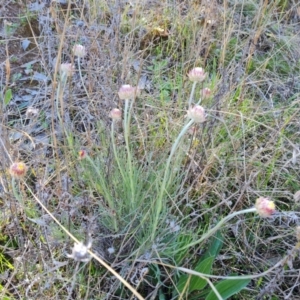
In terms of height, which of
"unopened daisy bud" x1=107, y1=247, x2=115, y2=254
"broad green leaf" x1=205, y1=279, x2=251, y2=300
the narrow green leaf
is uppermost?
"unopened daisy bud" x1=107, y1=247, x2=115, y2=254

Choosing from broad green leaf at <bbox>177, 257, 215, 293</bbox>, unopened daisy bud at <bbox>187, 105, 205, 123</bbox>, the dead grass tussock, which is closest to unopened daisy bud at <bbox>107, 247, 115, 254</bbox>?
the dead grass tussock

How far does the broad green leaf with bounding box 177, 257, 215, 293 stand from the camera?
0.93 m

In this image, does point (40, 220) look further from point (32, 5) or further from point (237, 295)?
point (32, 5)

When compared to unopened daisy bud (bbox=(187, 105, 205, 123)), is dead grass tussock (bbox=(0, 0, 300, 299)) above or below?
below

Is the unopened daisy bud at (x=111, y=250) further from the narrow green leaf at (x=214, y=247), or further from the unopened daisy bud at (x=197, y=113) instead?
the unopened daisy bud at (x=197, y=113)

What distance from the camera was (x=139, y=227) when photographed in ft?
3.29

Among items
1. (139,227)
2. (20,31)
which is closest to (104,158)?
(139,227)

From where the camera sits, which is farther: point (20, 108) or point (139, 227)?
point (20, 108)

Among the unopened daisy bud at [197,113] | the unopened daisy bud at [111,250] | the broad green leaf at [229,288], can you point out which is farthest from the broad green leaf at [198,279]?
the unopened daisy bud at [197,113]

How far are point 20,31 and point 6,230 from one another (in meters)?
0.88

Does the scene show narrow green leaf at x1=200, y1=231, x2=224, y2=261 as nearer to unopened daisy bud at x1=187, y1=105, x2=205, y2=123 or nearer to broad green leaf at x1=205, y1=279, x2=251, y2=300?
broad green leaf at x1=205, y1=279, x2=251, y2=300

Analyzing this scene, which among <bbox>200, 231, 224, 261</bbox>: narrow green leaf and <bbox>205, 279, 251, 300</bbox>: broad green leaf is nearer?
<bbox>205, 279, 251, 300</bbox>: broad green leaf

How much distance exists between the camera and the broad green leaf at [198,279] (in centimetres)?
93

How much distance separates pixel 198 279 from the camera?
96cm
